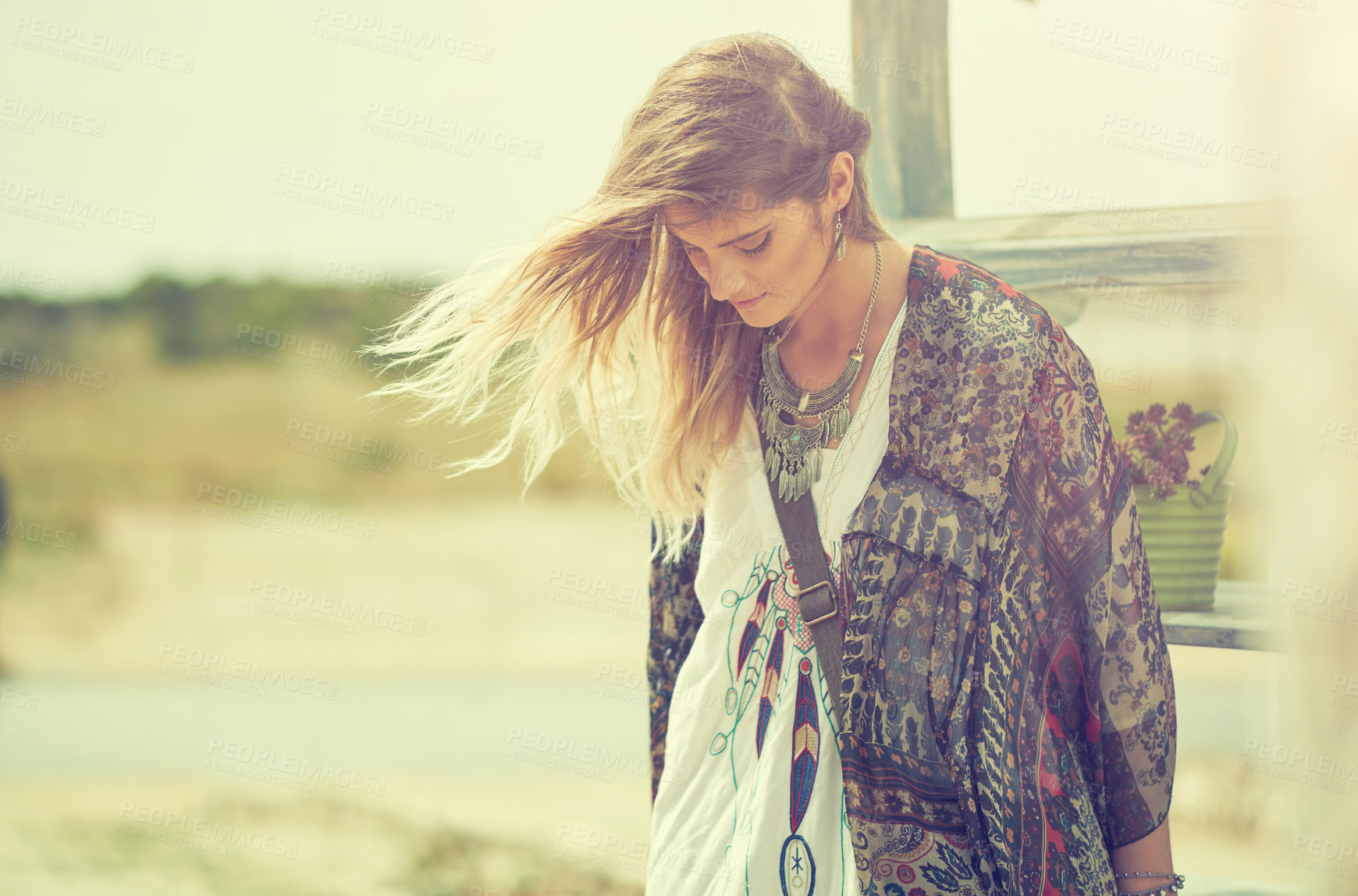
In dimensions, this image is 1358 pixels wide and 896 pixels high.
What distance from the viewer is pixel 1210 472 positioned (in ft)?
5.71

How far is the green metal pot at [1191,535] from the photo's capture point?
1739 millimetres

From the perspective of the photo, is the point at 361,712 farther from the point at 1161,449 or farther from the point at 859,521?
the point at 859,521

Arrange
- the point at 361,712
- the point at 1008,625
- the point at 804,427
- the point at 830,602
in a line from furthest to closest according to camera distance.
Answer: the point at 361,712, the point at 804,427, the point at 830,602, the point at 1008,625

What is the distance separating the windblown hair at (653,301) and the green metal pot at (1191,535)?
0.78 metres

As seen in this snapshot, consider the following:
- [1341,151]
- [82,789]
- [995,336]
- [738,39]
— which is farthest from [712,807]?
[82,789]

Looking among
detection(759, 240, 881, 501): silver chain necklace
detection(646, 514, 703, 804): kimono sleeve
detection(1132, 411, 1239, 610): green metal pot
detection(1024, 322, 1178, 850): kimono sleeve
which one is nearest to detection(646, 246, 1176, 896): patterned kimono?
detection(1024, 322, 1178, 850): kimono sleeve

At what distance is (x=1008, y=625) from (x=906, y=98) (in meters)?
1.18

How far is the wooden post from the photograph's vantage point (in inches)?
74.0

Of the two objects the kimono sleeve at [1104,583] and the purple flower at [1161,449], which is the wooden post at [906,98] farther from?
the kimono sleeve at [1104,583]

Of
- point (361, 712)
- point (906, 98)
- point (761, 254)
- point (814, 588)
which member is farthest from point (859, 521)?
point (361, 712)

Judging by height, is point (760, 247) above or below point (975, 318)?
above

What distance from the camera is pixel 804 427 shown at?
1387 mm

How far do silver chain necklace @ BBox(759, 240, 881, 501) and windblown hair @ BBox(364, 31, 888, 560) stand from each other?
3.2 inches

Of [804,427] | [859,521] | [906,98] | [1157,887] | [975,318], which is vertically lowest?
[1157,887]
